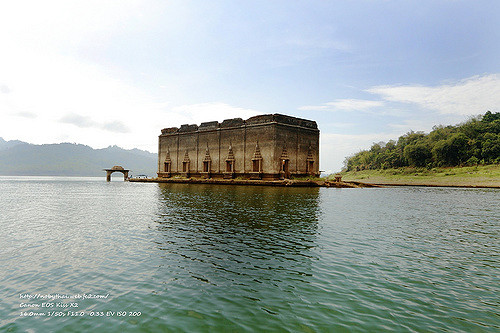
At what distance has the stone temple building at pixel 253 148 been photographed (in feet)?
177

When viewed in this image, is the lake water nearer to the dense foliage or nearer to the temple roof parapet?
the temple roof parapet

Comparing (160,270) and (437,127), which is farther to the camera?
(437,127)

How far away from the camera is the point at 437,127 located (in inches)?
4075

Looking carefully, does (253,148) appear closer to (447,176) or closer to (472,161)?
(447,176)

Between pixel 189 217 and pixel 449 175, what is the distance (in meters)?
73.8

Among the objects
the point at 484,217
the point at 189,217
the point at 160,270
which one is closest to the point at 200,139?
the point at 189,217

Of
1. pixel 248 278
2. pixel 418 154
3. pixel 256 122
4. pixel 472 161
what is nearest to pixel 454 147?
pixel 472 161

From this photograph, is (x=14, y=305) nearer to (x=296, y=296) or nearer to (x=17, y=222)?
(x=296, y=296)

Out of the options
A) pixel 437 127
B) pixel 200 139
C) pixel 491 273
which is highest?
pixel 437 127

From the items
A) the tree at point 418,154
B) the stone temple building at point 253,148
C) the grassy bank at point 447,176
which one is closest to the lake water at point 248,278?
the stone temple building at point 253,148

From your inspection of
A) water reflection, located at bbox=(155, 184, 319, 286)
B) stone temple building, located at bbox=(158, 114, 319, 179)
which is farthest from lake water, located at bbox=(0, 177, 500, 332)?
stone temple building, located at bbox=(158, 114, 319, 179)

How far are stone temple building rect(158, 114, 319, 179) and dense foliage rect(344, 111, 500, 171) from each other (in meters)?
41.3

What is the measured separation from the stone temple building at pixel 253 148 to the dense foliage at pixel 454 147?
41.3 meters

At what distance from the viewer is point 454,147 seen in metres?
76.9
